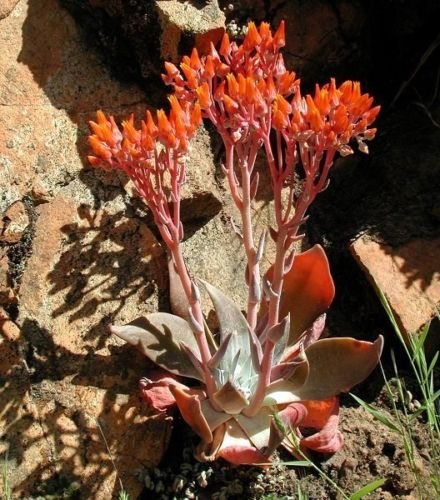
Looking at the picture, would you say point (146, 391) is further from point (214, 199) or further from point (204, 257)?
point (214, 199)

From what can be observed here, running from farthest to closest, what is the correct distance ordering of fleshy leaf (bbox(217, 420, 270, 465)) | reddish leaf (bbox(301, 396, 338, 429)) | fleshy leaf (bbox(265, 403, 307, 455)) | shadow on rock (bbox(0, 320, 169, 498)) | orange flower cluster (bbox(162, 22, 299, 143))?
reddish leaf (bbox(301, 396, 338, 429)), shadow on rock (bbox(0, 320, 169, 498)), fleshy leaf (bbox(217, 420, 270, 465)), fleshy leaf (bbox(265, 403, 307, 455)), orange flower cluster (bbox(162, 22, 299, 143))

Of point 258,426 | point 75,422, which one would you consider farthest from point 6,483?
point 258,426

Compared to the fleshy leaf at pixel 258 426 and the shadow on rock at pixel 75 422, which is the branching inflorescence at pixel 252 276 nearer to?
the fleshy leaf at pixel 258 426

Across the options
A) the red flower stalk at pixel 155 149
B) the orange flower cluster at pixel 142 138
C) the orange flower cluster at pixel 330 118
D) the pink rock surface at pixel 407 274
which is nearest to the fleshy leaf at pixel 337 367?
the pink rock surface at pixel 407 274

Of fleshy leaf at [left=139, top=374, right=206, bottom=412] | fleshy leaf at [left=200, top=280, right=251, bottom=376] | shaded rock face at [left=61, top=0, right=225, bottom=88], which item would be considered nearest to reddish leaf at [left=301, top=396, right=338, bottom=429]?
fleshy leaf at [left=200, top=280, right=251, bottom=376]

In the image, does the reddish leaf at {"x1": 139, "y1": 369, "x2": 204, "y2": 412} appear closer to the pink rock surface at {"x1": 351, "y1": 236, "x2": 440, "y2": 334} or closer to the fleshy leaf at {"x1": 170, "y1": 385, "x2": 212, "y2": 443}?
the fleshy leaf at {"x1": 170, "y1": 385, "x2": 212, "y2": 443}

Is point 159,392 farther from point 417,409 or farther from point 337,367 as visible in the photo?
point 417,409

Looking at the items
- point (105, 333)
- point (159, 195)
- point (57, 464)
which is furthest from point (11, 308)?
point (159, 195)
